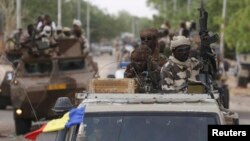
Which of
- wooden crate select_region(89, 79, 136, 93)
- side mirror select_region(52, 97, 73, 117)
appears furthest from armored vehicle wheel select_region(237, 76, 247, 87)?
side mirror select_region(52, 97, 73, 117)

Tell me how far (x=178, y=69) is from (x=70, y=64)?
8445mm

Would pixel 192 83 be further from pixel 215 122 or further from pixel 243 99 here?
pixel 243 99

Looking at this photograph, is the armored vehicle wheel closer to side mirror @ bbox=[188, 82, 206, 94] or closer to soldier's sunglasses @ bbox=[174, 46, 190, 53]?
soldier's sunglasses @ bbox=[174, 46, 190, 53]

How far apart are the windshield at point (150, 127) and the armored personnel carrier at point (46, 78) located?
8.36 metres

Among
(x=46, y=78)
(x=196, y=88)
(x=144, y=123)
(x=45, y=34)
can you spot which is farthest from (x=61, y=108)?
(x=45, y=34)

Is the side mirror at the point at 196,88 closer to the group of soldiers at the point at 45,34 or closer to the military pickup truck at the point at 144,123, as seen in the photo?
the military pickup truck at the point at 144,123

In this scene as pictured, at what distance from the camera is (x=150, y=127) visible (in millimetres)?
6480

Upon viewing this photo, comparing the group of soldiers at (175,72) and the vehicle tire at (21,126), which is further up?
the group of soldiers at (175,72)

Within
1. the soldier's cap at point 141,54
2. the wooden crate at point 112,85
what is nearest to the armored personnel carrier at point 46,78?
the soldier's cap at point 141,54

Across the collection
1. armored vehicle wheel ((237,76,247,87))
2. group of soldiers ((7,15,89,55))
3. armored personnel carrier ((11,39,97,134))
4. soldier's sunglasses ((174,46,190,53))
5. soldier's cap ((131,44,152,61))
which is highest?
group of soldiers ((7,15,89,55))

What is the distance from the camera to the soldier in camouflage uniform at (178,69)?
9.19m

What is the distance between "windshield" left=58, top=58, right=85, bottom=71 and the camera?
17.4 m

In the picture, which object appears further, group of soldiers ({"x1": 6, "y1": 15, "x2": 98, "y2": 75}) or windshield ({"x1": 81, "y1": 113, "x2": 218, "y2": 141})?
group of soldiers ({"x1": 6, "y1": 15, "x2": 98, "y2": 75})

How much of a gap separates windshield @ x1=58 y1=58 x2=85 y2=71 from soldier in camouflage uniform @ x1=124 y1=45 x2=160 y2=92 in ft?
21.1
